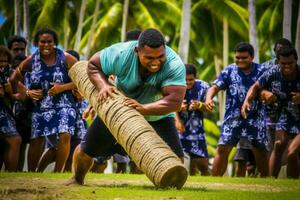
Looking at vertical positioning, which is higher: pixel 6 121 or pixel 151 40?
pixel 151 40

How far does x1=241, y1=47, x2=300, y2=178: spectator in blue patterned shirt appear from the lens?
11.7m

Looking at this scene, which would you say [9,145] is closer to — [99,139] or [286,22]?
[99,139]

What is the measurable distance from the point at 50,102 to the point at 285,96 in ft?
12.2

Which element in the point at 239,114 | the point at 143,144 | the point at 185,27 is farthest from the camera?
the point at 185,27

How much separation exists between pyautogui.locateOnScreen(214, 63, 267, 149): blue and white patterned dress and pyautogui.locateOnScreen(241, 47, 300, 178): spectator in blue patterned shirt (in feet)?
1.37

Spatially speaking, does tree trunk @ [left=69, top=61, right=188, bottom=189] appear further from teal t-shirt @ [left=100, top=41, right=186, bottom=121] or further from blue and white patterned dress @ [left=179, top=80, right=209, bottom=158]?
blue and white patterned dress @ [left=179, top=80, right=209, bottom=158]

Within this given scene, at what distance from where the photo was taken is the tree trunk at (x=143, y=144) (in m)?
7.84

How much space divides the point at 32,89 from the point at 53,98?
406 millimetres

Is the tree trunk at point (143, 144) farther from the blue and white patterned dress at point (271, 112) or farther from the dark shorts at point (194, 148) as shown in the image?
the dark shorts at point (194, 148)

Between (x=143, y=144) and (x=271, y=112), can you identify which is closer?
(x=143, y=144)

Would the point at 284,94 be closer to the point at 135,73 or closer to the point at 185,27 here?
the point at 135,73

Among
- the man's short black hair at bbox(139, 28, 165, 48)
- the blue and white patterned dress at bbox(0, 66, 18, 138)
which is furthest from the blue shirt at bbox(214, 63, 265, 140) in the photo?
the man's short black hair at bbox(139, 28, 165, 48)

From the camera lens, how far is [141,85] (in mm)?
8383

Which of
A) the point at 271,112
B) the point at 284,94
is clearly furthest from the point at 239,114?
the point at 284,94
